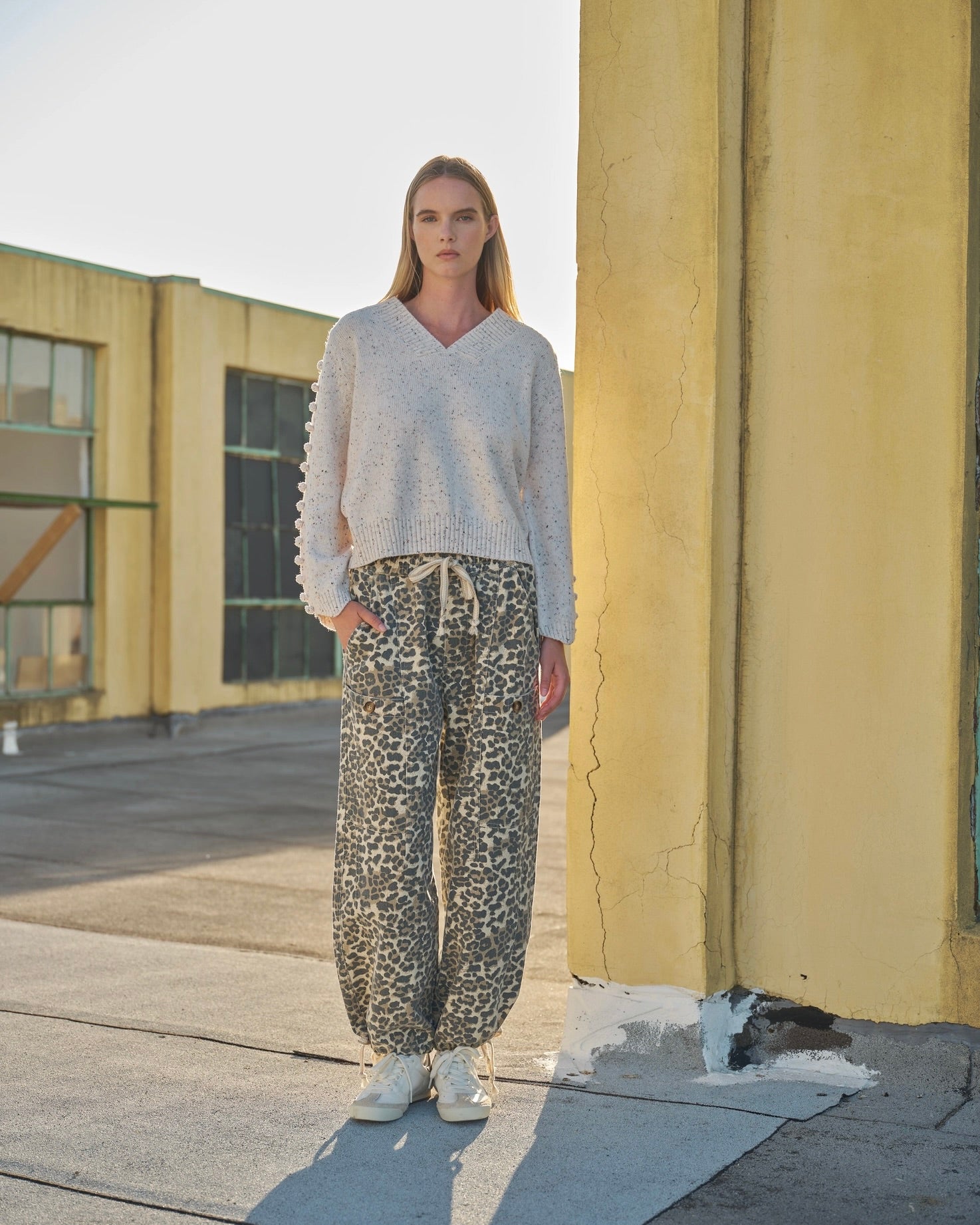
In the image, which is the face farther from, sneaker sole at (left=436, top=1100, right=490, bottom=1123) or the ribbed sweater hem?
sneaker sole at (left=436, top=1100, right=490, bottom=1123)

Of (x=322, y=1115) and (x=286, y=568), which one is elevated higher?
(x=286, y=568)

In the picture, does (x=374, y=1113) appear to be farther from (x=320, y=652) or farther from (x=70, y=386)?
(x=320, y=652)

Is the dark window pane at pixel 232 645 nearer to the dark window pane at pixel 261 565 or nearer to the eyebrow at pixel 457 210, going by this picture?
the dark window pane at pixel 261 565

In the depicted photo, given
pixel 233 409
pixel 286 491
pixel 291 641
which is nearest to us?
pixel 233 409

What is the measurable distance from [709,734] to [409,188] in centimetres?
147

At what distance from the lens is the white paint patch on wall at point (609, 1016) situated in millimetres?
3584

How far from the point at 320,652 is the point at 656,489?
14913 mm

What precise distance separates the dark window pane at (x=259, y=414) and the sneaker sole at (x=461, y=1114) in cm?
1448

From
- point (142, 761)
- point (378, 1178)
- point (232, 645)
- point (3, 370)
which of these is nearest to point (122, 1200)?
point (378, 1178)

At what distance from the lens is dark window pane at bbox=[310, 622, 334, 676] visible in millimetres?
18156

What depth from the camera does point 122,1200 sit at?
2758 millimetres

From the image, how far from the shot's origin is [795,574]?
358cm

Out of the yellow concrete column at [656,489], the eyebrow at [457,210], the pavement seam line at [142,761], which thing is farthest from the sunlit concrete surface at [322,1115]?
the pavement seam line at [142,761]

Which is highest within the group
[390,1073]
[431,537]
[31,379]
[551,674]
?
[31,379]
